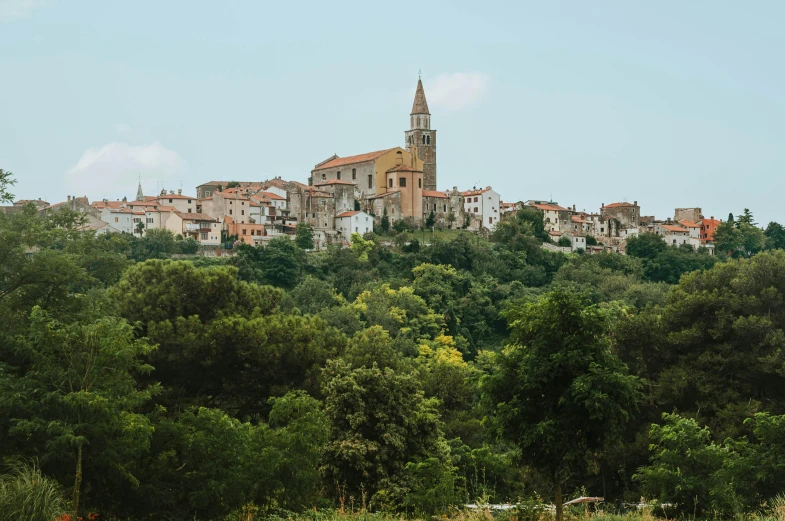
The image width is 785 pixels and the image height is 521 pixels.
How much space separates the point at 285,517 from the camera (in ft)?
43.7

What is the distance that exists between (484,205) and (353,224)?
42.9 feet

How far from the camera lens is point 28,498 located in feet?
36.9

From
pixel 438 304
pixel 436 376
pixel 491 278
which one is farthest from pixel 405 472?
pixel 491 278

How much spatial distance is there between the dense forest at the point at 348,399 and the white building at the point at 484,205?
48369 millimetres

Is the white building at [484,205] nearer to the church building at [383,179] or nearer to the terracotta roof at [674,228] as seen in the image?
the church building at [383,179]

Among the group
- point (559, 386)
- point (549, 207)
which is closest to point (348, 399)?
point (559, 386)

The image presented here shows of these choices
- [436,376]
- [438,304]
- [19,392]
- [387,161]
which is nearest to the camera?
[19,392]

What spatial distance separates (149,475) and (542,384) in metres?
6.69

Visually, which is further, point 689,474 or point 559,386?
point 689,474

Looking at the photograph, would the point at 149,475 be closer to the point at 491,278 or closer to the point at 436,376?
the point at 436,376

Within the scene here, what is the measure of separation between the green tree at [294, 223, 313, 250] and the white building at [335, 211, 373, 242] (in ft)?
10.6

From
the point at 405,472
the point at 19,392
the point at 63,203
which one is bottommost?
the point at 405,472

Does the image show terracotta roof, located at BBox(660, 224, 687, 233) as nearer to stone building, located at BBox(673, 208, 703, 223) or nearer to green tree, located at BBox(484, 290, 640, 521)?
stone building, located at BBox(673, 208, 703, 223)

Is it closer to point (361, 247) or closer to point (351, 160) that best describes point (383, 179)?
point (351, 160)
